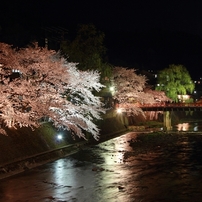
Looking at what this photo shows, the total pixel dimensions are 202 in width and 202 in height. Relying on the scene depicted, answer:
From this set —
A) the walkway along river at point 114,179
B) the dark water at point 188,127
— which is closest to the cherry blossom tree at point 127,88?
the dark water at point 188,127

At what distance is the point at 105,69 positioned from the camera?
4078 cm

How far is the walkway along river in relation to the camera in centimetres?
1638

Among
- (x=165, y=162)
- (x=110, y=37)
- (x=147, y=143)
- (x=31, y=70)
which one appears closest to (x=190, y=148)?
(x=147, y=143)

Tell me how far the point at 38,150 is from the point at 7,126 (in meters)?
3.49

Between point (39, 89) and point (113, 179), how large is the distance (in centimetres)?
1036

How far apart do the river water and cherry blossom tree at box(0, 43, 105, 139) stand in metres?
3.77

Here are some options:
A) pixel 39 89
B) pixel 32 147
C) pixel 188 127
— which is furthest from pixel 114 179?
pixel 188 127

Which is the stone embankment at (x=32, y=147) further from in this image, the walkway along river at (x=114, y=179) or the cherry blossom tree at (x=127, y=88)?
the cherry blossom tree at (x=127, y=88)

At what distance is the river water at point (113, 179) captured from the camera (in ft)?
53.7

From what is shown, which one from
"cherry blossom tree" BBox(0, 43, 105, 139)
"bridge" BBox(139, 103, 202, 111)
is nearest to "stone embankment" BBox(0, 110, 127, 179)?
"cherry blossom tree" BBox(0, 43, 105, 139)

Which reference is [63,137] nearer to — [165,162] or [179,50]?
[165,162]

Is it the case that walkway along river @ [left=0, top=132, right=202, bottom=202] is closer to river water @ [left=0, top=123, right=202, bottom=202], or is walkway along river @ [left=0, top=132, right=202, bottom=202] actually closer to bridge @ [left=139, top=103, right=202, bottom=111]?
river water @ [left=0, top=123, right=202, bottom=202]

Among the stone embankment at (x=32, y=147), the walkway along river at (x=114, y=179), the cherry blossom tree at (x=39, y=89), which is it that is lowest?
the walkway along river at (x=114, y=179)

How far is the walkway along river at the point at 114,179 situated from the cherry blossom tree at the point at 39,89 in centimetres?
375
